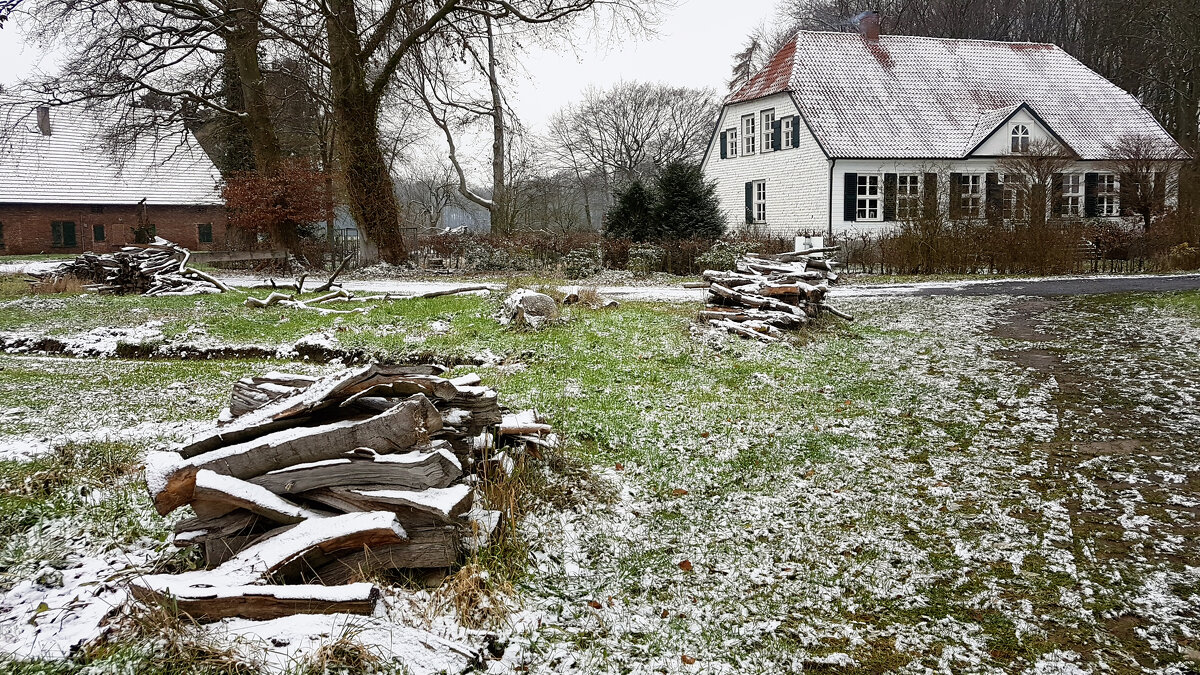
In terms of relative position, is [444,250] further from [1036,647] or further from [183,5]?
[1036,647]

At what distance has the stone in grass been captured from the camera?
39.4 ft

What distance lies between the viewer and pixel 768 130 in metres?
35.6

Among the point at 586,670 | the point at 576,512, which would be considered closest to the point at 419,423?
the point at 576,512

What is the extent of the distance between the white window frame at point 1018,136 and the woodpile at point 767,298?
77.6 ft

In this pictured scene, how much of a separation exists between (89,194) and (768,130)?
35504 mm

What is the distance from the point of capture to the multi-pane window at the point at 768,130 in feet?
115

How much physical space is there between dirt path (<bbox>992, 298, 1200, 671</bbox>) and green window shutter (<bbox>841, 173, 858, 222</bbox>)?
22596mm

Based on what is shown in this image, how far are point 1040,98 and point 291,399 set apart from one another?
40.6 metres

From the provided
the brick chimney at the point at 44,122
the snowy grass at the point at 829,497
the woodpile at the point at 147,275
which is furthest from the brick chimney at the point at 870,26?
the brick chimney at the point at 44,122


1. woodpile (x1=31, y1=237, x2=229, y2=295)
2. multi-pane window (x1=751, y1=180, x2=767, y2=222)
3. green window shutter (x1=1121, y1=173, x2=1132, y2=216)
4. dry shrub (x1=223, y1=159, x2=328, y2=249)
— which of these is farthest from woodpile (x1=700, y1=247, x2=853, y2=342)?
multi-pane window (x1=751, y1=180, x2=767, y2=222)

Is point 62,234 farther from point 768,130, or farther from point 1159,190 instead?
point 1159,190

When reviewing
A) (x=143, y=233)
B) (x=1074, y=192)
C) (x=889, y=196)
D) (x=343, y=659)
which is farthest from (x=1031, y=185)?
(x=143, y=233)

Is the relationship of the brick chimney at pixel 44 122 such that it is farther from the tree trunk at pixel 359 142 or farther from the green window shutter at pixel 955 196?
the green window shutter at pixel 955 196

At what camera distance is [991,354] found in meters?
10.9
